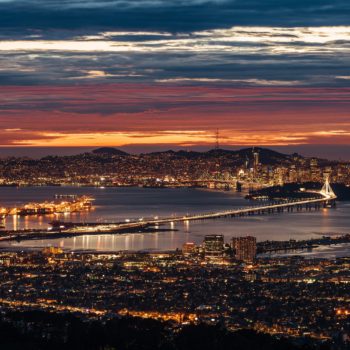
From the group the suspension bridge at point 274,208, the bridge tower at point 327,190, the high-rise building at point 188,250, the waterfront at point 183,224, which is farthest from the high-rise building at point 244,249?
the bridge tower at point 327,190

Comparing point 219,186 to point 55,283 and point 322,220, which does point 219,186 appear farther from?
point 55,283

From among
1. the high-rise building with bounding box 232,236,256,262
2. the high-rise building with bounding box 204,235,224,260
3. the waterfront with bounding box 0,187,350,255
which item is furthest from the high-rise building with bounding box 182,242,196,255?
the waterfront with bounding box 0,187,350,255

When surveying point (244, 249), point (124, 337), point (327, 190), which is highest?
point (327, 190)

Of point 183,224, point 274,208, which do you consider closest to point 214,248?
point 183,224

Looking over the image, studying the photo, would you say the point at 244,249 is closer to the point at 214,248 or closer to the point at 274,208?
the point at 214,248

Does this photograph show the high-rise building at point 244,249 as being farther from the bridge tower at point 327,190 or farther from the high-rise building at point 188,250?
the bridge tower at point 327,190

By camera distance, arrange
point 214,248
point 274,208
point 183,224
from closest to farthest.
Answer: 1. point 214,248
2. point 183,224
3. point 274,208

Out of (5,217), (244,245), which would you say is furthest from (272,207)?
(244,245)
